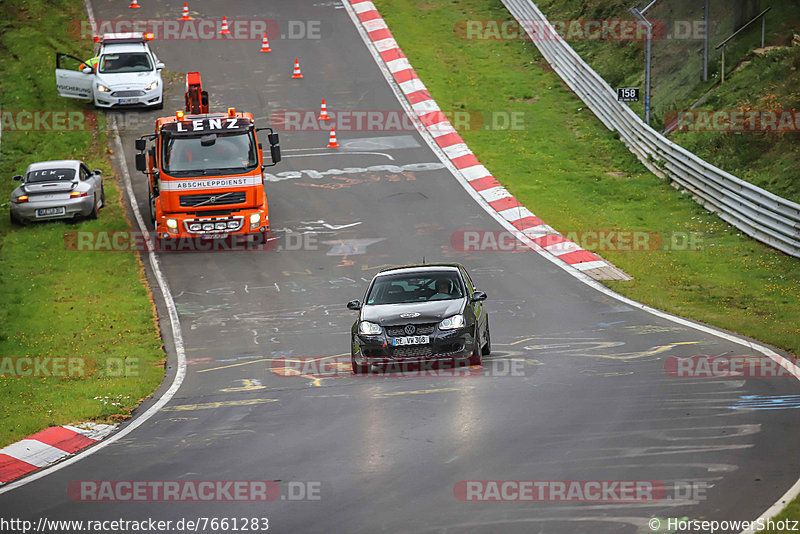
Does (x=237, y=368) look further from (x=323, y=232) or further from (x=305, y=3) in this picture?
(x=305, y=3)

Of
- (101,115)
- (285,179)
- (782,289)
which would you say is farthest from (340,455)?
(101,115)

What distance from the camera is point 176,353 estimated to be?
1886 centimetres

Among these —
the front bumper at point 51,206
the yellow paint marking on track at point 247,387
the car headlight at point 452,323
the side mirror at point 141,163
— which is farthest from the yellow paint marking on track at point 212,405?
the front bumper at point 51,206

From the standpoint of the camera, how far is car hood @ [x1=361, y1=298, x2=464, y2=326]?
1562cm

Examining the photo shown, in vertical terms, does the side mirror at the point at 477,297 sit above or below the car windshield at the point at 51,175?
below

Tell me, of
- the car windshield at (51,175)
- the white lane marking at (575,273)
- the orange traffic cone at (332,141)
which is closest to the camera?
the white lane marking at (575,273)

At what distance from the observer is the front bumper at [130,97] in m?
34.3

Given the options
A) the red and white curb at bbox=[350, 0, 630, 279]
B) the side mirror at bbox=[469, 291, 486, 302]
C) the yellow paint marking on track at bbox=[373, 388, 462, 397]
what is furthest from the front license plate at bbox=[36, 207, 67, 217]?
the yellow paint marking on track at bbox=[373, 388, 462, 397]

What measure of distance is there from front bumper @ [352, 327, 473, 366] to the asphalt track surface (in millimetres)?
342

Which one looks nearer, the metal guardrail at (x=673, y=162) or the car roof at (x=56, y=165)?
the metal guardrail at (x=673, y=162)

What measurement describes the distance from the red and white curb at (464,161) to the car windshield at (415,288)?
23.4 feet

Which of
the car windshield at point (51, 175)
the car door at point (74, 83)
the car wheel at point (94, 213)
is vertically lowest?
the car wheel at point (94, 213)

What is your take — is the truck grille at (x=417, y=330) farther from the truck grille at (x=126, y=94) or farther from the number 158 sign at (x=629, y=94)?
the truck grille at (x=126, y=94)

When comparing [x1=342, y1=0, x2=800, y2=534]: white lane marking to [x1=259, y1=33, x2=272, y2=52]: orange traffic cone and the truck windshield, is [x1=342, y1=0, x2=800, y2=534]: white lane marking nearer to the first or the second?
[x1=259, y1=33, x2=272, y2=52]: orange traffic cone
